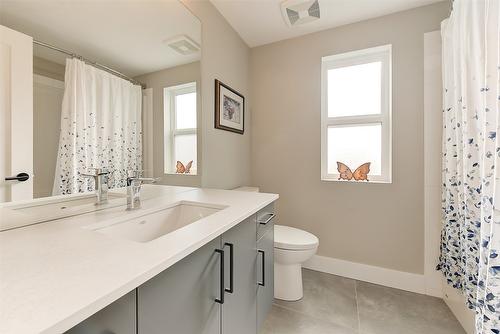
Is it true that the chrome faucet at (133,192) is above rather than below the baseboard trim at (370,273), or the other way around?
above

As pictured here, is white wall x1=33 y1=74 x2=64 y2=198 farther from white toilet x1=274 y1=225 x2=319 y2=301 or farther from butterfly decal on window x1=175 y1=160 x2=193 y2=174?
white toilet x1=274 y1=225 x2=319 y2=301

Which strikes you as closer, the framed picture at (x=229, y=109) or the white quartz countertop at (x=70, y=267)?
the white quartz countertop at (x=70, y=267)

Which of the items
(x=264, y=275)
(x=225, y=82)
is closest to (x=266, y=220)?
(x=264, y=275)

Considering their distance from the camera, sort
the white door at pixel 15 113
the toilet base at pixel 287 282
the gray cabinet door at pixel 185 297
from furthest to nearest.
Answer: the toilet base at pixel 287 282, the white door at pixel 15 113, the gray cabinet door at pixel 185 297

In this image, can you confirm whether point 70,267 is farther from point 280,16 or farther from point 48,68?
point 280,16

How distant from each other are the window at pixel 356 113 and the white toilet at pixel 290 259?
747 millimetres

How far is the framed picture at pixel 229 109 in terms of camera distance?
1.83m

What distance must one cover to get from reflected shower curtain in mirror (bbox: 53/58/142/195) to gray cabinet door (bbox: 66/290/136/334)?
2.11 feet

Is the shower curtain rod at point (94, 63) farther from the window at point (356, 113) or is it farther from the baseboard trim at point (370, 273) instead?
the baseboard trim at point (370, 273)

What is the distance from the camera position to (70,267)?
0.50 meters

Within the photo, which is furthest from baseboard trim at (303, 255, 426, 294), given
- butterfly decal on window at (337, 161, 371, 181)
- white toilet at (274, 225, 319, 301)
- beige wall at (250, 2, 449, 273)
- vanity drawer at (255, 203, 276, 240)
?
vanity drawer at (255, 203, 276, 240)

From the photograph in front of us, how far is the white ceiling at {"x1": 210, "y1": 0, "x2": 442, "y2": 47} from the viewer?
1.72 metres

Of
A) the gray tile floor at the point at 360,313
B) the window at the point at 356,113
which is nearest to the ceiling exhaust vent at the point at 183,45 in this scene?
the window at the point at 356,113

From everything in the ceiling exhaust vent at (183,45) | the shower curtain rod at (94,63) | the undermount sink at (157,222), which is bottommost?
the undermount sink at (157,222)
